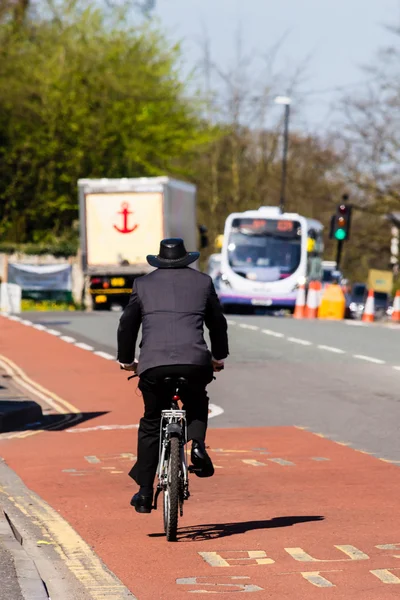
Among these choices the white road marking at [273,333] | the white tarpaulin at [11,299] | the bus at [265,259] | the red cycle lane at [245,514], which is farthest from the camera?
the bus at [265,259]

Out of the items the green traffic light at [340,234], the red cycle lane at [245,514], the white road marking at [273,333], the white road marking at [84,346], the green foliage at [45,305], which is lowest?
the green foliage at [45,305]

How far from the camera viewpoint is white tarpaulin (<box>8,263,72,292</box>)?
4297cm

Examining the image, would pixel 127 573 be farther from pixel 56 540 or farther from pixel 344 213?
pixel 344 213

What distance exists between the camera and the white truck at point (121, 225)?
39531 mm

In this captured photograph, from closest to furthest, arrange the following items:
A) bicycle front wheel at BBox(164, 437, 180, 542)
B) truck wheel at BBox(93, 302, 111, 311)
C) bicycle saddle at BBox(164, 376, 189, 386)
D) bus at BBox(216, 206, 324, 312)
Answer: bicycle front wheel at BBox(164, 437, 180, 542)
bicycle saddle at BBox(164, 376, 189, 386)
bus at BBox(216, 206, 324, 312)
truck wheel at BBox(93, 302, 111, 311)

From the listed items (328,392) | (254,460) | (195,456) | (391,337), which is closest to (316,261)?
(391,337)

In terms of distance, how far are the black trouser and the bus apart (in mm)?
32234

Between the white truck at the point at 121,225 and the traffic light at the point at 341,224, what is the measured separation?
14.4 feet

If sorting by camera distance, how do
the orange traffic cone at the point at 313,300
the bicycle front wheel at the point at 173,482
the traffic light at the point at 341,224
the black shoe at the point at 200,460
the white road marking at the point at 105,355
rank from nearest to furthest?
the bicycle front wheel at the point at 173,482 → the black shoe at the point at 200,460 → the white road marking at the point at 105,355 → the orange traffic cone at the point at 313,300 → the traffic light at the point at 341,224

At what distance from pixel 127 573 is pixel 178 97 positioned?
5055 centimetres

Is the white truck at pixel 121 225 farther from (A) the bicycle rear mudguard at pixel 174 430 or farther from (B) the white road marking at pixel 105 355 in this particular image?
(A) the bicycle rear mudguard at pixel 174 430

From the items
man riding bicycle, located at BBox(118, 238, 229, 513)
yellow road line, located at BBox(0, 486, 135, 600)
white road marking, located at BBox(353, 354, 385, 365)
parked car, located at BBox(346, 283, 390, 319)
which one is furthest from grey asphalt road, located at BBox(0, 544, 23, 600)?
parked car, located at BBox(346, 283, 390, 319)

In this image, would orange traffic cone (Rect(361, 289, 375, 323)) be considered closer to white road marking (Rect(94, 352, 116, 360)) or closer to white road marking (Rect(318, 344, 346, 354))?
white road marking (Rect(318, 344, 346, 354))

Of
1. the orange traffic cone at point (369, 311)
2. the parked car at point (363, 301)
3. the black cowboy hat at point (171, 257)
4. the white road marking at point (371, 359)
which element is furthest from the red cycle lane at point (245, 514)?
the parked car at point (363, 301)
